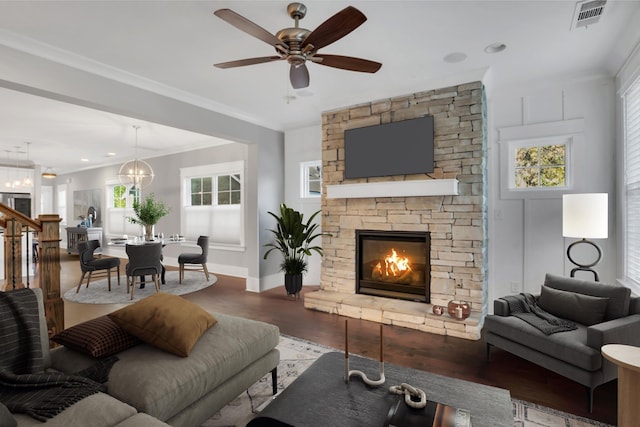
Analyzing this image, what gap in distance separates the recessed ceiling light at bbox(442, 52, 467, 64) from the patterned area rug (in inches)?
188

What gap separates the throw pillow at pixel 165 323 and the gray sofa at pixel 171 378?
56 mm

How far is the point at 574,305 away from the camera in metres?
2.63

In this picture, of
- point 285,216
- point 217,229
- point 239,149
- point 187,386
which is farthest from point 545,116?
point 217,229

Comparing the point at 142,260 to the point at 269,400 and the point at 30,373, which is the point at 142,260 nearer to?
the point at 30,373

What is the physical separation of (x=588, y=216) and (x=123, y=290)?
247 inches

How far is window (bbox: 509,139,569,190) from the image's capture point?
3.73m

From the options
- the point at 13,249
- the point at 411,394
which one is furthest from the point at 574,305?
the point at 13,249

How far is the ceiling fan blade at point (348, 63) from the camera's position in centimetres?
233

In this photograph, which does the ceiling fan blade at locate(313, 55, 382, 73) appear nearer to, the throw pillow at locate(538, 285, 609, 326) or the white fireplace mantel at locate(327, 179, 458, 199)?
the white fireplace mantel at locate(327, 179, 458, 199)

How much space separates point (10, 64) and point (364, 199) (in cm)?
370

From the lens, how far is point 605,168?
3.46 meters

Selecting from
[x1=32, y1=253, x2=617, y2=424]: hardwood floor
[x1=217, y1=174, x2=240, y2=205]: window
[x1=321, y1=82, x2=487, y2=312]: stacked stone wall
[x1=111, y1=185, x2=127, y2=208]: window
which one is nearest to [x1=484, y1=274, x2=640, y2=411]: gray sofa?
[x1=32, y1=253, x2=617, y2=424]: hardwood floor

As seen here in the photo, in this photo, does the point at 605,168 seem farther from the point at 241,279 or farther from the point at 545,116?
the point at 241,279

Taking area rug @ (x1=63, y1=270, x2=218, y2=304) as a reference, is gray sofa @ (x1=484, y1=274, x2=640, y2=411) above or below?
above
